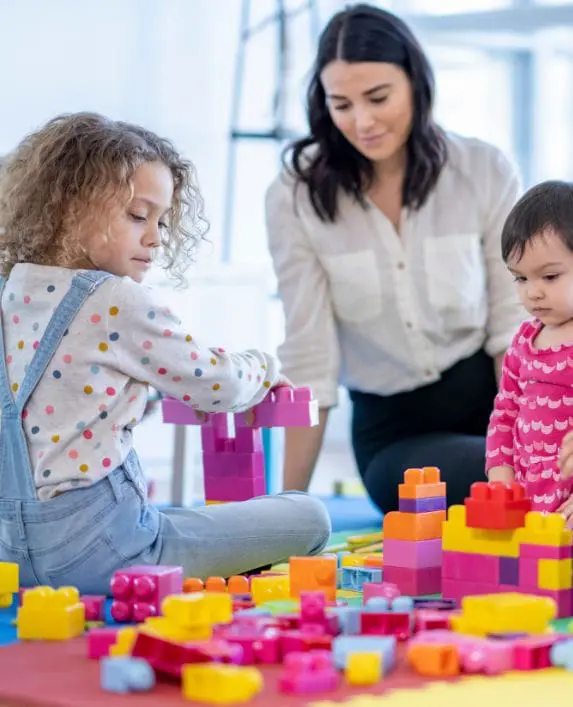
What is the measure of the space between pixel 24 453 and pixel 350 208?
930mm

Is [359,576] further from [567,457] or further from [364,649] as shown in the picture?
[364,649]

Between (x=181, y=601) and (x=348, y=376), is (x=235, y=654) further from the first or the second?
(x=348, y=376)

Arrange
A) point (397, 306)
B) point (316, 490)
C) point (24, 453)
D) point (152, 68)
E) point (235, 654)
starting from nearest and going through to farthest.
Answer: point (235, 654) < point (24, 453) < point (397, 306) < point (316, 490) < point (152, 68)

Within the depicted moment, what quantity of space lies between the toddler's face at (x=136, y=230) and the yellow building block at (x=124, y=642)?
0.52 m

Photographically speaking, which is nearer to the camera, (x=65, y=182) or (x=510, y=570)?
(x=510, y=570)

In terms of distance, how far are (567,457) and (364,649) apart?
0.54 meters

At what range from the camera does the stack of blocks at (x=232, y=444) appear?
172cm

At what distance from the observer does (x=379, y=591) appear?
1355 mm

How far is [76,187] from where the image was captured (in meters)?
1.51

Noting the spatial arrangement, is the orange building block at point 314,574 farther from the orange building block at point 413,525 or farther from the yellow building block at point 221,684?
the yellow building block at point 221,684

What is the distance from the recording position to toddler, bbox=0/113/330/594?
1.43 metres

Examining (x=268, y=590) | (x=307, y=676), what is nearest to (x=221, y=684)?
(x=307, y=676)

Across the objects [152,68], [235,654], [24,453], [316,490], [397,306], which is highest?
[152,68]

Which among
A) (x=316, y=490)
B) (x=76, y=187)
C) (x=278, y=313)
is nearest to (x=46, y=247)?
(x=76, y=187)
